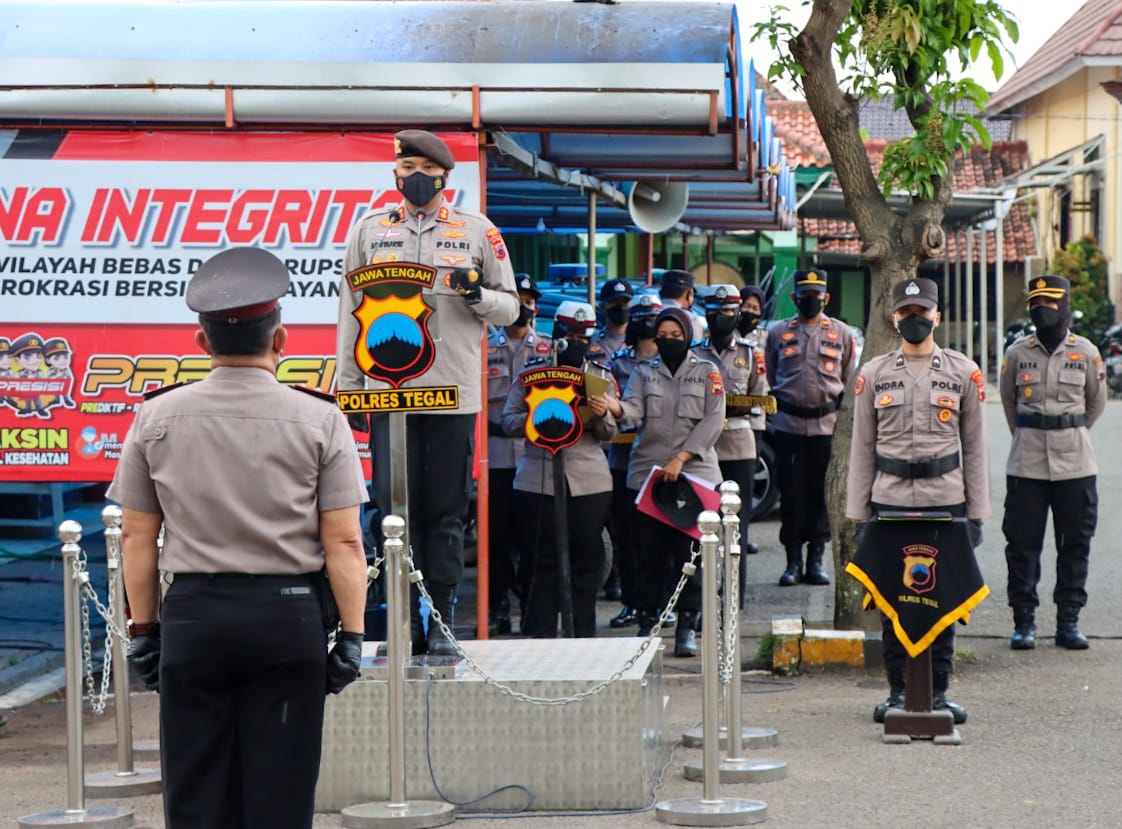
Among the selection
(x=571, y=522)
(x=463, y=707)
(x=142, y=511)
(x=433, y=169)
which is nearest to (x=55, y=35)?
(x=433, y=169)

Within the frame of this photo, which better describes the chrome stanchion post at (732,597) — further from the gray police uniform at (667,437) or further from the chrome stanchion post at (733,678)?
the gray police uniform at (667,437)

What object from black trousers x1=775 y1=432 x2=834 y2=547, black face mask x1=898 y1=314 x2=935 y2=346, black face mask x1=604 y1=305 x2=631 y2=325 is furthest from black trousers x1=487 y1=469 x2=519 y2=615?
black face mask x1=898 y1=314 x2=935 y2=346

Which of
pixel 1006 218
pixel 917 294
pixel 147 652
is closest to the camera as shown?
pixel 147 652

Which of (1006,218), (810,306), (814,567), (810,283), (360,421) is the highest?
(1006,218)

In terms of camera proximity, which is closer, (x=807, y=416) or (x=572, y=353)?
(x=572, y=353)

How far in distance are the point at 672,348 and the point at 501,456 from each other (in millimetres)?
1363

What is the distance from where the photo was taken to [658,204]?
44.8 ft

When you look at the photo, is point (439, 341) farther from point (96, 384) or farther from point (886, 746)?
point (886, 746)

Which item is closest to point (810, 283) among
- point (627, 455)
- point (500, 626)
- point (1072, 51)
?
point (627, 455)

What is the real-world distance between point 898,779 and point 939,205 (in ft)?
11.7

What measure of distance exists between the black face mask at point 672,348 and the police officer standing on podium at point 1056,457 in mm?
1866

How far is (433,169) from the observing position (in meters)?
7.01

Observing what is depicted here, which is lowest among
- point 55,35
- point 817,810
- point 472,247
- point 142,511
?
point 817,810

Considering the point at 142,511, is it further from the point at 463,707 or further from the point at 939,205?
the point at 939,205
